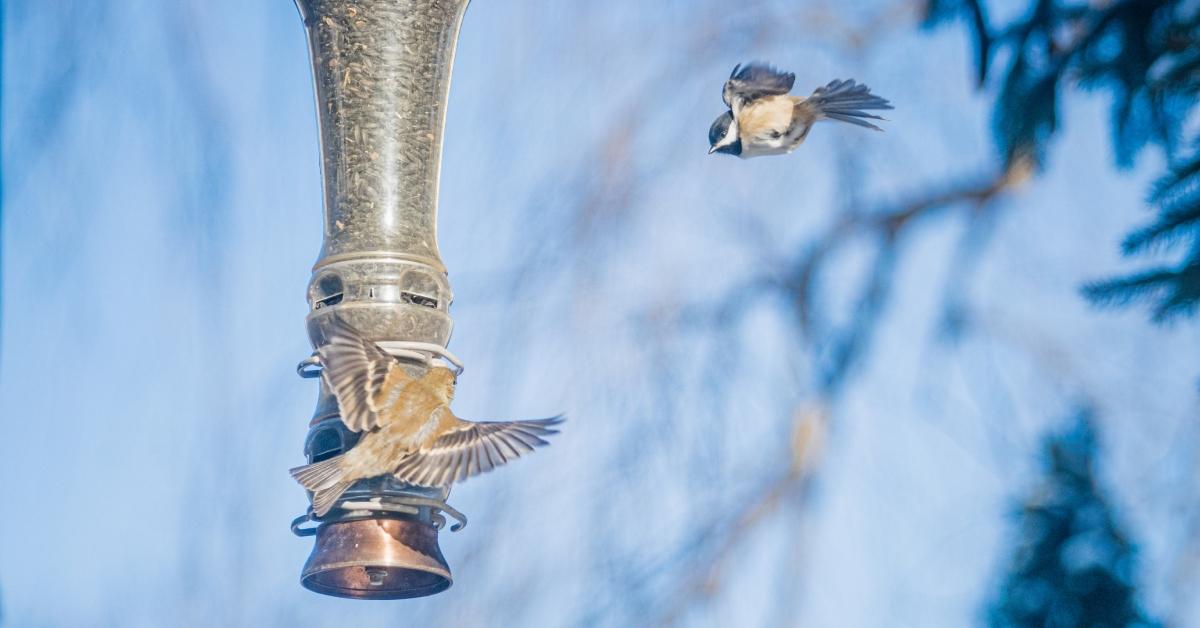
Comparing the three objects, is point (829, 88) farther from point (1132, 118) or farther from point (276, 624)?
point (276, 624)

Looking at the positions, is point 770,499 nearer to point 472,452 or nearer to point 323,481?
point 472,452

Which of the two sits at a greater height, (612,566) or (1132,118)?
(1132,118)

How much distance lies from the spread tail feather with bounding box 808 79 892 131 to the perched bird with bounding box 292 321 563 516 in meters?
1.19

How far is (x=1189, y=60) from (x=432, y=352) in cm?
213

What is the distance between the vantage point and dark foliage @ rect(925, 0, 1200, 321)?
306 centimetres

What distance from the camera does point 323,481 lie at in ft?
13.0

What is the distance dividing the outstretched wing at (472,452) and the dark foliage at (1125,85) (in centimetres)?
135

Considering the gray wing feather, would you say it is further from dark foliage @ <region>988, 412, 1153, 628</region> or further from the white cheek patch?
dark foliage @ <region>988, 412, 1153, 628</region>

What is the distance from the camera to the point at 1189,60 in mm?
3236

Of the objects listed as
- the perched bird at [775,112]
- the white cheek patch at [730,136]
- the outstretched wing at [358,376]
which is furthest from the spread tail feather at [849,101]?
the outstretched wing at [358,376]

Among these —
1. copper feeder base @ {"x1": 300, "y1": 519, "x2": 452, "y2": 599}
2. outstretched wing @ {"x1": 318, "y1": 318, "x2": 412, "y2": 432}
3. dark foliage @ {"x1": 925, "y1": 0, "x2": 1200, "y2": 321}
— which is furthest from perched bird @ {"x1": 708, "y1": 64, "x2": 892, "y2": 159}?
copper feeder base @ {"x1": 300, "y1": 519, "x2": 452, "y2": 599}

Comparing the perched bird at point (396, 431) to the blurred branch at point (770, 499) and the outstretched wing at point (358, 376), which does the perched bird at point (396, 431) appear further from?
the blurred branch at point (770, 499)

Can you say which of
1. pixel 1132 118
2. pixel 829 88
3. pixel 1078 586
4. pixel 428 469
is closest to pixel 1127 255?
pixel 1132 118

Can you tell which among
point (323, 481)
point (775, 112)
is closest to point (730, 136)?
point (775, 112)
